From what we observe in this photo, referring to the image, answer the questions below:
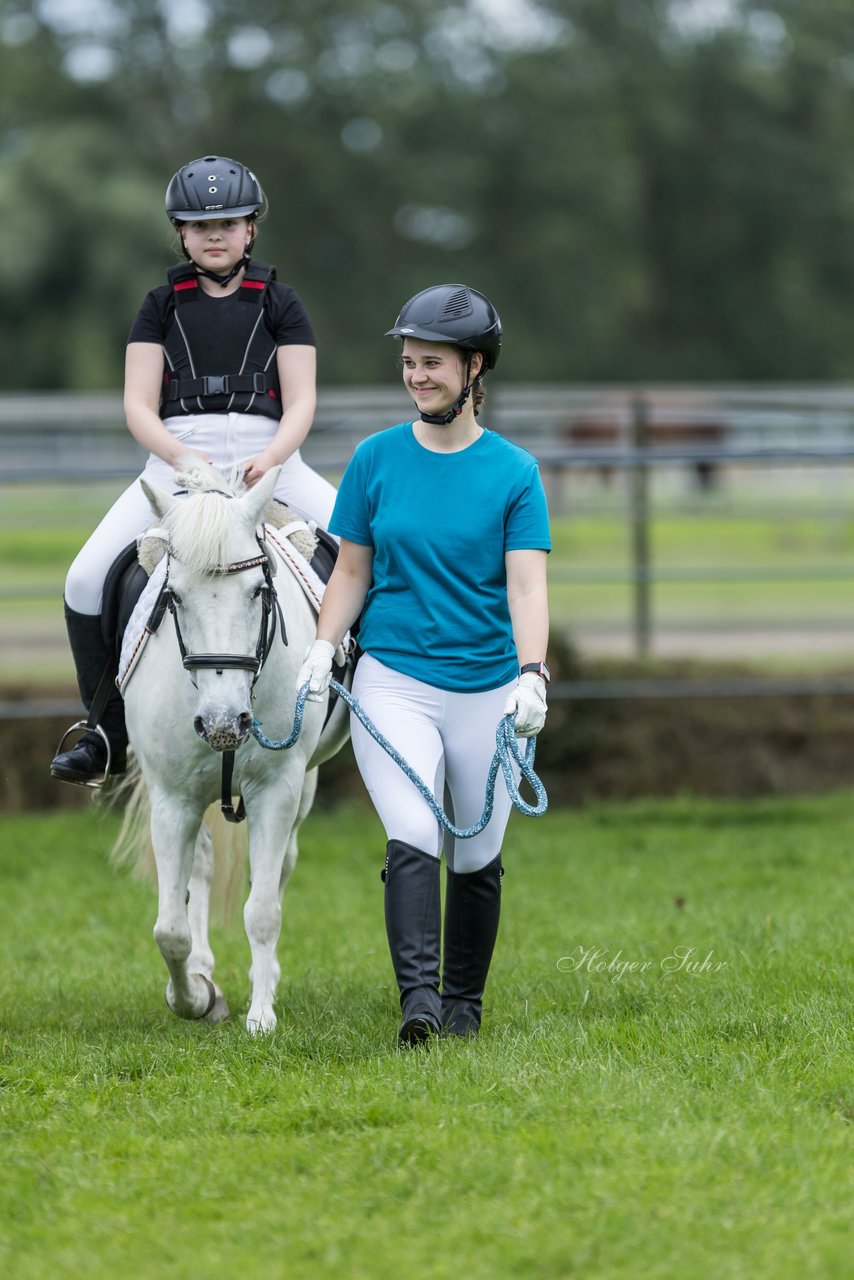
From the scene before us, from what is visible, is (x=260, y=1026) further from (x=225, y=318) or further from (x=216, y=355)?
(x=225, y=318)

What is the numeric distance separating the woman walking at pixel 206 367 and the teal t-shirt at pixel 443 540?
0.62 meters

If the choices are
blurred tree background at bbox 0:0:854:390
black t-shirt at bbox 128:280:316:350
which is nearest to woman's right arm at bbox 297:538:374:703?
black t-shirt at bbox 128:280:316:350

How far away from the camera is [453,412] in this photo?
514 centimetres

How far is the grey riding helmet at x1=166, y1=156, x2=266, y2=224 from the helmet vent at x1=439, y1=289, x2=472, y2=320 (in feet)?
3.38

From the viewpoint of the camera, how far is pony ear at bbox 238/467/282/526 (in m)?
5.10

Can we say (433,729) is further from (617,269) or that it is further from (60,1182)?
(617,269)

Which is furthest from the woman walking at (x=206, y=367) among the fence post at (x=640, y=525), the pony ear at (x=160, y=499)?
the fence post at (x=640, y=525)

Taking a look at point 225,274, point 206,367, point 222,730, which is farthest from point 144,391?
point 222,730

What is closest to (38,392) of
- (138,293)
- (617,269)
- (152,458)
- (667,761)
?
(138,293)

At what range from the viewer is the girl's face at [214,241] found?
19.2 ft

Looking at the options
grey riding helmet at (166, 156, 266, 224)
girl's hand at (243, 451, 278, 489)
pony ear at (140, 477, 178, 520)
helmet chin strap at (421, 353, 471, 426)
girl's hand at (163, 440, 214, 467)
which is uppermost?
grey riding helmet at (166, 156, 266, 224)

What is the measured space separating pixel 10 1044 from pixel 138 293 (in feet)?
118

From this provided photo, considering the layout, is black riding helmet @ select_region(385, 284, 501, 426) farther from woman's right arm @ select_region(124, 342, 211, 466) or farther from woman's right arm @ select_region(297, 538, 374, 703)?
woman's right arm @ select_region(124, 342, 211, 466)

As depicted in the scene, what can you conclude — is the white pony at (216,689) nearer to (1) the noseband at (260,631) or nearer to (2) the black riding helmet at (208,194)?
(1) the noseband at (260,631)
